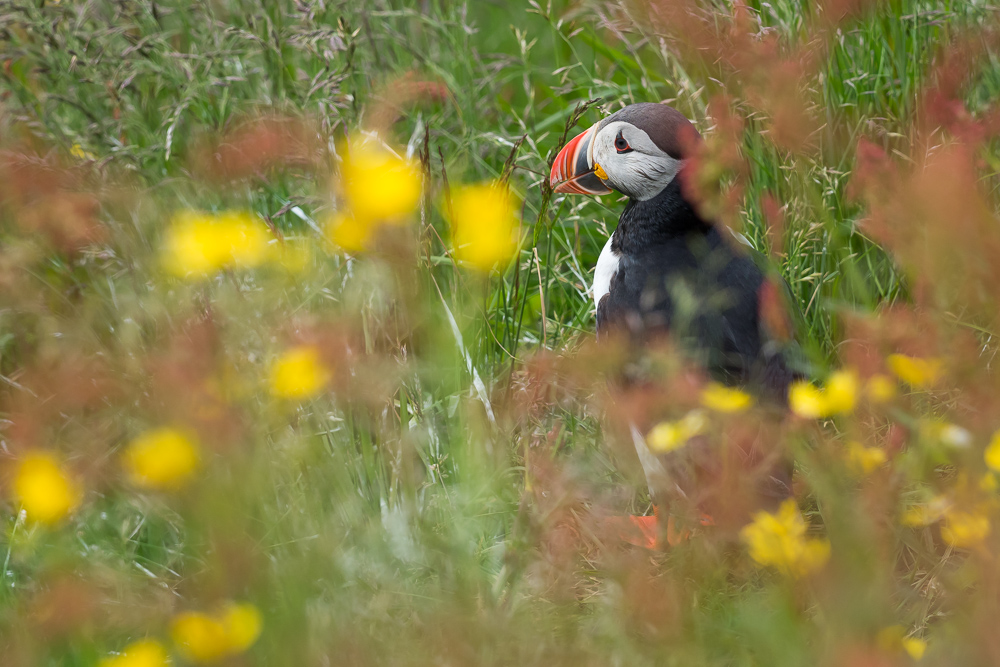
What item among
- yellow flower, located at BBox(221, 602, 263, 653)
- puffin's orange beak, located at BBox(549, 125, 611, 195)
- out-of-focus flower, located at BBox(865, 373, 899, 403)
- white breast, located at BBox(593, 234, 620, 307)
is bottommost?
white breast, located at BBox(593, 234, 620, 307)

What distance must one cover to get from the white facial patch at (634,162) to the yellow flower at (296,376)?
3.83 feet

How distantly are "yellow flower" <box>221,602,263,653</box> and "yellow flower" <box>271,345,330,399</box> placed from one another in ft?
1.15

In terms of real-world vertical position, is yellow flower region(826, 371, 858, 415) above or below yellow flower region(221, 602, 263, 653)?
above

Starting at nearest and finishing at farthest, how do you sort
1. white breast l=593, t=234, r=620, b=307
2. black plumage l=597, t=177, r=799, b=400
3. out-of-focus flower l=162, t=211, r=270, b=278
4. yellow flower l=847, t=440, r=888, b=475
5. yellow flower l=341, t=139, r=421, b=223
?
yellow flower l=847, t=440, r=888, b=475 < yellow flower l=341, t=139, r=421, b=223 < out-of-focus flower l=162, t=211, r=270, b=278 < black plumage l=597, t=177, r=799, b=400 < white breast l=593, t=234, r=620, b=307

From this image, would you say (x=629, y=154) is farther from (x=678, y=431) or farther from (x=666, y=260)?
(x=678, y=431)

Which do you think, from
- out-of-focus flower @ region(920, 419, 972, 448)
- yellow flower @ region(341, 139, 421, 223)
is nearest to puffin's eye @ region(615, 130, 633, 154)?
yellow flower @ region(341, 139, 421, 223)

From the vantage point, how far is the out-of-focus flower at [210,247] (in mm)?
1732

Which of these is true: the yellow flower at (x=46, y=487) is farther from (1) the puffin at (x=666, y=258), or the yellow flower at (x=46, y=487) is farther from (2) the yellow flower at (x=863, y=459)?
(2) the yellow flower at (x=863, y=459)

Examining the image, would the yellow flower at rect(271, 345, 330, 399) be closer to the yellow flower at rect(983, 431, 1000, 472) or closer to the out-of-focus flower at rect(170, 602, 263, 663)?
the out-of-focus flower at rect(170, 602, 263, 663)

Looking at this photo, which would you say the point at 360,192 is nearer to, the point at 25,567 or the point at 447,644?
the point at 447,644

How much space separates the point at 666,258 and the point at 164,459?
4.43 feet

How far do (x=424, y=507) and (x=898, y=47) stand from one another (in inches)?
72.5

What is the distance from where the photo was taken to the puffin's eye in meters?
2.38

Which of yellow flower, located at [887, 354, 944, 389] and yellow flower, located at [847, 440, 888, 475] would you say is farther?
yellow flower, located at [887, 354, 944, 389]
